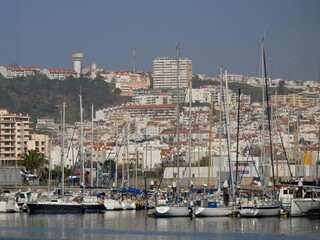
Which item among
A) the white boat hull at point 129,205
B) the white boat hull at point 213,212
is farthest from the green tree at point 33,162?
the white boat hull at point 213,212

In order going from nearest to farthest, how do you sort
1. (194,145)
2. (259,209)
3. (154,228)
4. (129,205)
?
1. (154,228)
2. (259,209)
3. (129,205)
4. (194,145)

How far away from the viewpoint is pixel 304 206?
149 feet

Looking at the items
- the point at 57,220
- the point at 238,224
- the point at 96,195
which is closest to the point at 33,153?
the point at 96,195

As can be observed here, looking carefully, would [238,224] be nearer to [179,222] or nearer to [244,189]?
[179,222]

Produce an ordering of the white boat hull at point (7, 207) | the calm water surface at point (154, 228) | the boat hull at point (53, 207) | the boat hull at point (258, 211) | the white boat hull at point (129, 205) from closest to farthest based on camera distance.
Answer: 1. the calm water surface at point (154, 228)
2. the boat hull at point (258, 211)
3. the boat hull at point (53, 207)
4. the white boat hull at point (7, 207)
5. the white boat hull at point (129, 205)

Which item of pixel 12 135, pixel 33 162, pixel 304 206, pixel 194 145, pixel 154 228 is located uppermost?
pixel 12 135

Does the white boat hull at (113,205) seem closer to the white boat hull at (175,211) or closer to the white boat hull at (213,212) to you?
the white boat hull at (175,211)

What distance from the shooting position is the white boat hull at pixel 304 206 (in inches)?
1784

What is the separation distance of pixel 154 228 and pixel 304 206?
6.57 meters

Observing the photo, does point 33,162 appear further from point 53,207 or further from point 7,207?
point 53,207

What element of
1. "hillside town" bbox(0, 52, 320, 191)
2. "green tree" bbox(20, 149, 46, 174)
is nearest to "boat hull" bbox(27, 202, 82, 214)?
"hillside town" bbox(0, 52, 320, 191)

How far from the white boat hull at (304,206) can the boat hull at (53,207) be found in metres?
9.98

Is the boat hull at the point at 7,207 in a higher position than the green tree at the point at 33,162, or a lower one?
lower

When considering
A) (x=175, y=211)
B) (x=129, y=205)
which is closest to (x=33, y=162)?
(x=129, y=205)
